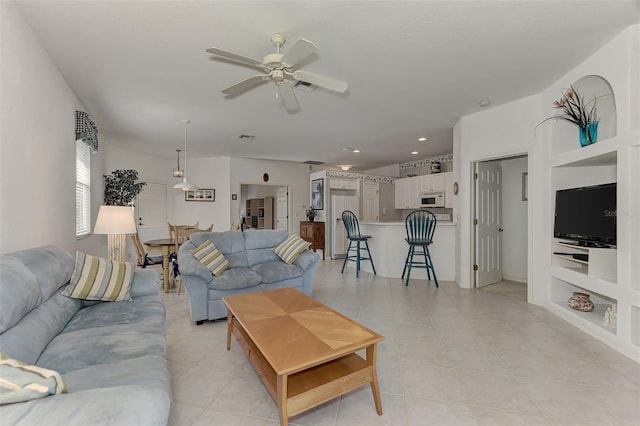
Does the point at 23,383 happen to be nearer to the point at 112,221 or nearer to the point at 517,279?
the point at 112,221

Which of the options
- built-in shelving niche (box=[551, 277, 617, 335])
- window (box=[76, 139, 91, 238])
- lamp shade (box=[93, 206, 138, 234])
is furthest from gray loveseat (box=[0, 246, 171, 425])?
built-in shelving niche (box=[551, 277, 617, 335])

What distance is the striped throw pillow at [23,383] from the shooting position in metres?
0.87

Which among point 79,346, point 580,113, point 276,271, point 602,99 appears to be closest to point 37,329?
point 79,346

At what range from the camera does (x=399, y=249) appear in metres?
4.82

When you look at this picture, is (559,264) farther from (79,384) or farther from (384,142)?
(79,384)

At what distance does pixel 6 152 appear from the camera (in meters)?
1.80

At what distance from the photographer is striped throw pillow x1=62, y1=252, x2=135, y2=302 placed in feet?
6.72

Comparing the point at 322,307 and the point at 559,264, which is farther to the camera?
the point at 559,264

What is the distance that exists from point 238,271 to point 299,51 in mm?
2310

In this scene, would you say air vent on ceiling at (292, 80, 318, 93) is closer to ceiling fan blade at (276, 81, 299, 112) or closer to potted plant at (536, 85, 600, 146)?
ceiling fan blade at (276, 81, 299, 112)

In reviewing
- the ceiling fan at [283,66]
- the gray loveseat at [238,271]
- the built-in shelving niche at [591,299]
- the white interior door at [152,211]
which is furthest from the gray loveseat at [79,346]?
the white interior door at [152,211]

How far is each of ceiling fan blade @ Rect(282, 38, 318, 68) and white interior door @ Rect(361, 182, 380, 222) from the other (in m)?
5.36

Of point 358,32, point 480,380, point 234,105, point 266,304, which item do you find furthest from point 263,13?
point 480,380

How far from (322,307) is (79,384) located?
4.52 ft
